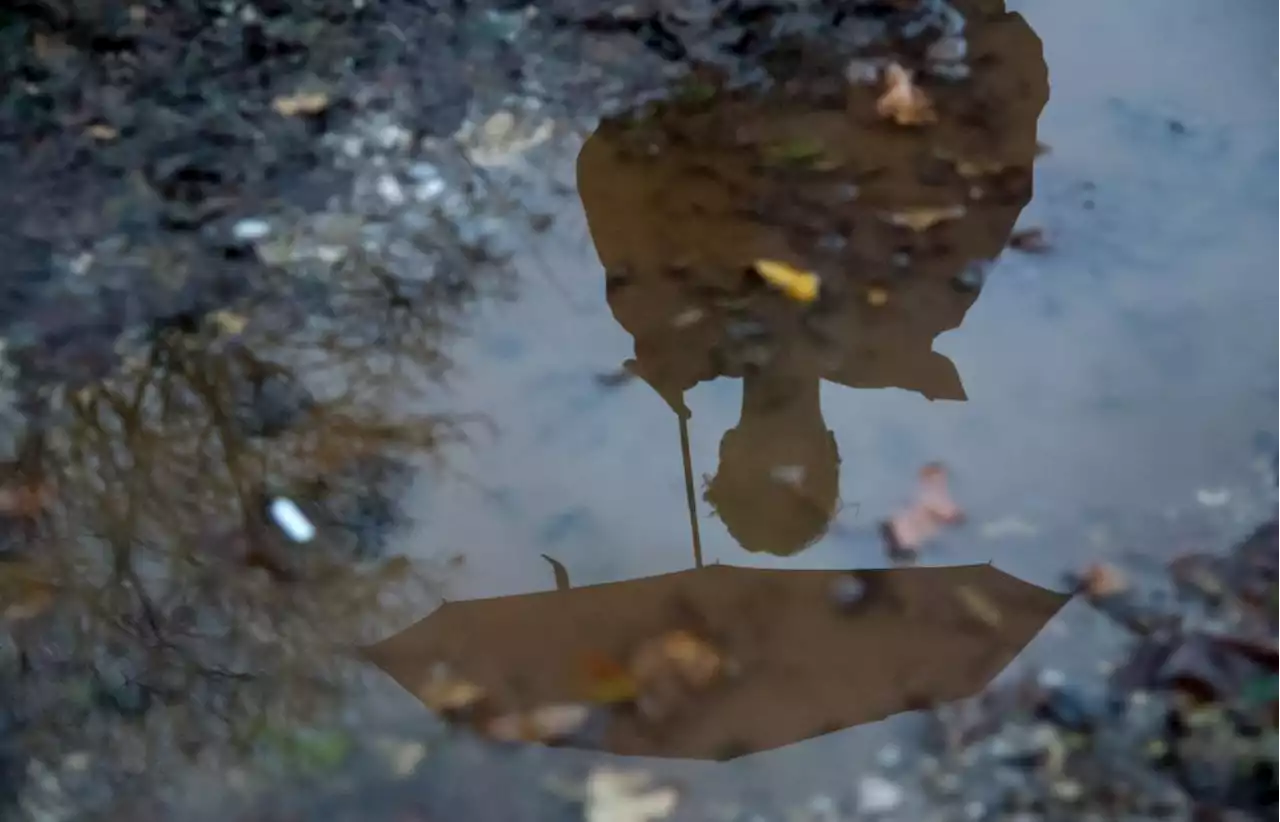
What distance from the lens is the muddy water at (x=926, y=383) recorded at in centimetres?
240

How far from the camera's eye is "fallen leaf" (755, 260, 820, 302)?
289 cm

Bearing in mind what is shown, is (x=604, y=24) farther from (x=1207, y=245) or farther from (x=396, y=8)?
(x=1207, y=245)

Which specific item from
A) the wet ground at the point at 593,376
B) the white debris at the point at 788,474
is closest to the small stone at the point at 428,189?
the wet ground at the point at 593,376

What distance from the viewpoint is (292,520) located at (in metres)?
2.43

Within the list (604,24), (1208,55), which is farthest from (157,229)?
(1208,55)

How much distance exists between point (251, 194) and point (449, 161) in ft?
1.87

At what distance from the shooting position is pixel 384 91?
3695 mm

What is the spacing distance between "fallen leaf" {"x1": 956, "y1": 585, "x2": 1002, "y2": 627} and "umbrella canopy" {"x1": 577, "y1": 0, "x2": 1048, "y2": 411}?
544mm

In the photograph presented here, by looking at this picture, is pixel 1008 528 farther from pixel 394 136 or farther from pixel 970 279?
pixel 394 136

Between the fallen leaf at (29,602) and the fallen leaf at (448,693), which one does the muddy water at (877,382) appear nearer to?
the fallen leaf at (448,693)

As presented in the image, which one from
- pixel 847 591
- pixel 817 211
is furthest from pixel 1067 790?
pixel 817 211

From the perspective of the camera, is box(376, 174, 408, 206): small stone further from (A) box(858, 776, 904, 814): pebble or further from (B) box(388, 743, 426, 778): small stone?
(A) box(858, 776, 904, 814): pebble

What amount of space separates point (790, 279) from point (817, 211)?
12.7 inches

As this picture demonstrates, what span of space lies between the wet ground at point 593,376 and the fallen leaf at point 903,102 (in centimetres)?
4
